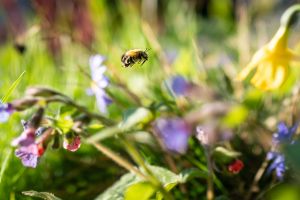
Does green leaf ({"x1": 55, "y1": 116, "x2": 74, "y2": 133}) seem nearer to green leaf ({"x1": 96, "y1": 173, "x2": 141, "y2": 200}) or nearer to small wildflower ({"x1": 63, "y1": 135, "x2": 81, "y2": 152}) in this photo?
small wildflower ({"x1": 63, "y1": 135, "x2": 81, "y2": 152})

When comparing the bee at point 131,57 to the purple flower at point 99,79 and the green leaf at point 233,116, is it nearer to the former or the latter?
the purple flower at point 99,79

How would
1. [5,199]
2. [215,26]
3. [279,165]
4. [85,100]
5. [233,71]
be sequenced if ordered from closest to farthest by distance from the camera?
[279,165], [5,199], [85,100], [233,71], [215,26]

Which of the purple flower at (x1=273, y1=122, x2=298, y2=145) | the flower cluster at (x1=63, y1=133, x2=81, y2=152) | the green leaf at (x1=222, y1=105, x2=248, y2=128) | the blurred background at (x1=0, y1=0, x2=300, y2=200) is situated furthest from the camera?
the blurred background at (x1=0, y1=0, x2=300, y2=200)

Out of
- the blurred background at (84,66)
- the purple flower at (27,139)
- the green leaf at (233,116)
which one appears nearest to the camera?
the green leaf at (233,116)

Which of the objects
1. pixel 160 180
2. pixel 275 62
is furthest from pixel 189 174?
pixel 275 62

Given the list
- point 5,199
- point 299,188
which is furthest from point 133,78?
point 299,188

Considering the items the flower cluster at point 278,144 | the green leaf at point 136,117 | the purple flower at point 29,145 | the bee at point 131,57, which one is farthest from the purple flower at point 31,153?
the flower cluster at point 278,144

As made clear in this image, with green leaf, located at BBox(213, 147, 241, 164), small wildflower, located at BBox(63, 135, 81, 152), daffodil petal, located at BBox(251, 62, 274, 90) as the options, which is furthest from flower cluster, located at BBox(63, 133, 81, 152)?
daffodil petal, located at BBox(251, 62, 274, 90)

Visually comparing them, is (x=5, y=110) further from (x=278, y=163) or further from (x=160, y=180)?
(x=278, y=163)

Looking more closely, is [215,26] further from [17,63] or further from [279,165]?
[279,165]
